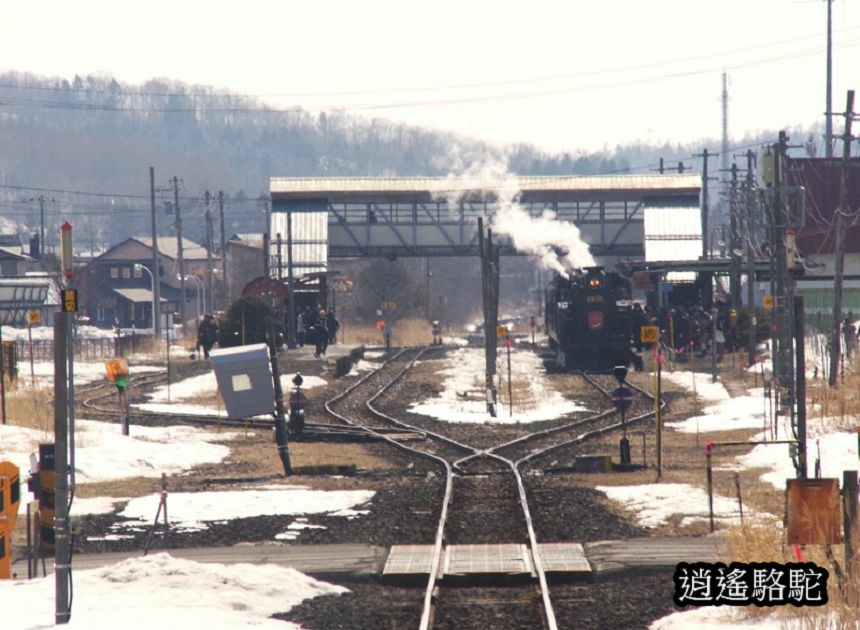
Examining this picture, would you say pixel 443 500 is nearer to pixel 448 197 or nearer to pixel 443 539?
pixel 443 539

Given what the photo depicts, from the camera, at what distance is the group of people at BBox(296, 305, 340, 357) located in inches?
2121

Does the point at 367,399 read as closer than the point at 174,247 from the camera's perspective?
Yes

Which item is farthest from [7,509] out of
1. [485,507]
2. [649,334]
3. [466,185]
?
[466,185]

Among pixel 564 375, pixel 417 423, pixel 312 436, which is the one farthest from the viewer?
pixel 564 375

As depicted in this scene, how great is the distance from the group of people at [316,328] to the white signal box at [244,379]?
25.8 metres

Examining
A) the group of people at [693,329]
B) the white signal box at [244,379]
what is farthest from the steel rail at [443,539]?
the group of people at [693,329]

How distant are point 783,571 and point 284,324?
168 ft

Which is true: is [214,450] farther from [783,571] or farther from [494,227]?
[494,227]

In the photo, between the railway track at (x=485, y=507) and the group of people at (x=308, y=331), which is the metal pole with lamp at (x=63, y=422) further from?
the group of people at (x=308, y=331)

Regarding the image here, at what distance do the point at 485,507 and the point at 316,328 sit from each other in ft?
119

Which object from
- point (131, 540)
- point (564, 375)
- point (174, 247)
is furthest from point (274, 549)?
point (174, 247)

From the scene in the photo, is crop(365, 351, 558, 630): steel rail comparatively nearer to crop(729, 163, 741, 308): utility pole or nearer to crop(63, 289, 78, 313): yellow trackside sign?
crop(63, 289, 78, 313): yellow trackside sign

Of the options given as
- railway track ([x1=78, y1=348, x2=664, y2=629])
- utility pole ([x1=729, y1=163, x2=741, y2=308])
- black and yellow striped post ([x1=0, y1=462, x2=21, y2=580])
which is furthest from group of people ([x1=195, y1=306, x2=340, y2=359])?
black and yellow striped post ([x1=0, y1=462, x2=21, y2=580])

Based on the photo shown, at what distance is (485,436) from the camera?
27.2 m
